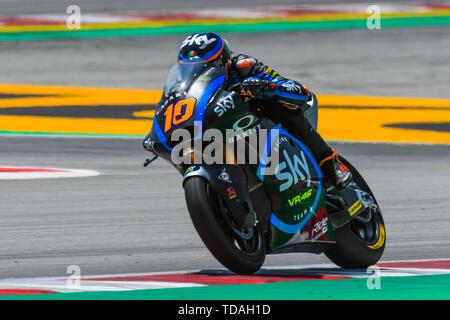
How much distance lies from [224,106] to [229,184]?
18.2 inches

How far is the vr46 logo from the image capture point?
25.8 feet

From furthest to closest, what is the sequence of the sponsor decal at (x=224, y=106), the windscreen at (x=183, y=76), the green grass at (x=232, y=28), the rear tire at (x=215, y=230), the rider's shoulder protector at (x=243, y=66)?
1. the green grass at (x=232, y=28)
2. the rider's shoulder protector at (x=243, y=66)
3. the windscreen at (x=183, y=76)
4. the sponsor decal at (x=224, y=106)
5. the rear tire at (x=215, y=230)

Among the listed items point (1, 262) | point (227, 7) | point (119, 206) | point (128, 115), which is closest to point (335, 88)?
point (128, 115)

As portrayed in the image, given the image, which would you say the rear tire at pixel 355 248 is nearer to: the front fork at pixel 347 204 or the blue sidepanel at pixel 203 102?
the front fork at pixel 347 204

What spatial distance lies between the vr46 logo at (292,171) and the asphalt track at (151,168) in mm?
770

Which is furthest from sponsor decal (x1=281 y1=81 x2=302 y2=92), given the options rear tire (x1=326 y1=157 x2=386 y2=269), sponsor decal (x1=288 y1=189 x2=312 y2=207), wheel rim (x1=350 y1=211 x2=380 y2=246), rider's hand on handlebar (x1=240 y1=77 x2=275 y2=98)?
wheel rim (x1=350 y1=211 x2=380 y2=246)

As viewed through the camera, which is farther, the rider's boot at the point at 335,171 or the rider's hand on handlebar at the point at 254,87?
the rider's boot at the point at 335,171

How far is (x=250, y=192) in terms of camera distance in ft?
25.3

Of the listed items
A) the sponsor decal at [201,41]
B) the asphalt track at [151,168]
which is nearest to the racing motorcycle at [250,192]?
the sponsor decal at [201,41]

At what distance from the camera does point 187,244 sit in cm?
905

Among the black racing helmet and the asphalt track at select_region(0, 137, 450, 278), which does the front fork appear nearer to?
the asphalt track at select_region(0, 137, 450, 278)

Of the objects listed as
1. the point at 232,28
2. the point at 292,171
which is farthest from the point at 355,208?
the point at 232,28

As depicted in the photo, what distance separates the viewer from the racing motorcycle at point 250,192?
731 cm

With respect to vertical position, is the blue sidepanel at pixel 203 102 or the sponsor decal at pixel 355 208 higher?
the blue sidepanel at pixel 203 102
